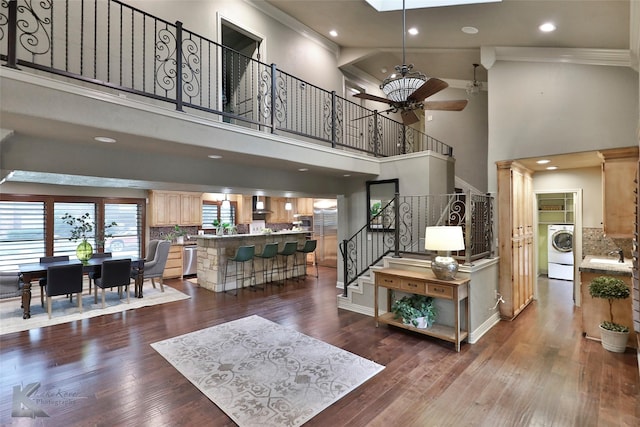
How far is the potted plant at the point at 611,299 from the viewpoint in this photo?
3715 mm

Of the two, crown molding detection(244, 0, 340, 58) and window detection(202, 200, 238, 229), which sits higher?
crown molding detection(244, 0, 340, 58)

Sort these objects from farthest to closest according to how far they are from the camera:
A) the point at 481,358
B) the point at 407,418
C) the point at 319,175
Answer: the point at 319,175 → the point at 481,358 → the point at 407,418

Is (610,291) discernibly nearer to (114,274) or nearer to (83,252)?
(114,274)

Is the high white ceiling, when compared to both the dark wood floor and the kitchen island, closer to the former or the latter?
the dark wood floor

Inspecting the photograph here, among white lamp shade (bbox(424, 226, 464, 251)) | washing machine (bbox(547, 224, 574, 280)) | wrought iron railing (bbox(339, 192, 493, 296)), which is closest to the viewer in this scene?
white lamp shade (bbox(424, 226, 464, 251))

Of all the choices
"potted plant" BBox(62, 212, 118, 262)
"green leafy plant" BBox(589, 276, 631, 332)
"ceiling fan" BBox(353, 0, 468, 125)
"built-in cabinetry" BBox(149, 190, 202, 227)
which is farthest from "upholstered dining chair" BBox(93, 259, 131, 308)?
"green leafy plant" BBox(589, 276, 631, 332)

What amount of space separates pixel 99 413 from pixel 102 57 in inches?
180

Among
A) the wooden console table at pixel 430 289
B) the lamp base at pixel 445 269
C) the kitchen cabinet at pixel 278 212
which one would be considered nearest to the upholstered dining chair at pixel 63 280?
the wooden console table at pixel 430 289

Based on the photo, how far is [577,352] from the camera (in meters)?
3.75

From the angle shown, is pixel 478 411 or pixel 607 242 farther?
pixel 607 242

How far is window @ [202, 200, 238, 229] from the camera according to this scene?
9500 millimetres

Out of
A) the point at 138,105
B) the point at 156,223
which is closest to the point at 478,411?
the point at 138,105

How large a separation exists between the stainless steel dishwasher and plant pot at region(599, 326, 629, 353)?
8263 millimetres

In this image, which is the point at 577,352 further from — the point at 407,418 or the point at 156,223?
the point at 156,223
